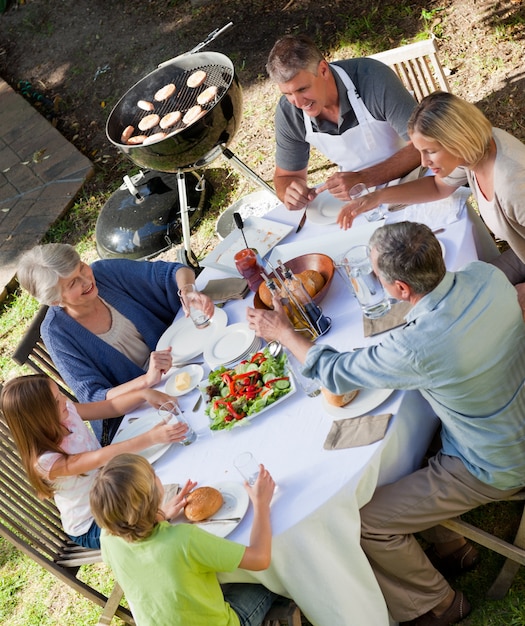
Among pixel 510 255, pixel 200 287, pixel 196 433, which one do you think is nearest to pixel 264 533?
pixel 196 433

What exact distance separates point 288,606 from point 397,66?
3.29 meters

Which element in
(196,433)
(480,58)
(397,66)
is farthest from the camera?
(480,58)

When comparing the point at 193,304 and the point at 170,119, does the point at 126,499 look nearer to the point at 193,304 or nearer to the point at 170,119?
the point at 193,304

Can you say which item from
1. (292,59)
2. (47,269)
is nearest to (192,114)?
(292,59)

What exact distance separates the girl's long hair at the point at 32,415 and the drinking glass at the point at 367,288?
1.26 m

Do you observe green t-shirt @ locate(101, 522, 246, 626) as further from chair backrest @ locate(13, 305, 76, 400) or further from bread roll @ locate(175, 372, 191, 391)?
chair backrest @ locate(13, 305, 76, 400)

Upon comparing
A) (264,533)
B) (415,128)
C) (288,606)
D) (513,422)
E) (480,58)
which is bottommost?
(480,58)

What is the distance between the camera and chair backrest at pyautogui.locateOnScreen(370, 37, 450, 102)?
14.5ft

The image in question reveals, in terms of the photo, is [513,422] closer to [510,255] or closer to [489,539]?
[489,539]

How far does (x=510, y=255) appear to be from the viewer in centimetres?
332

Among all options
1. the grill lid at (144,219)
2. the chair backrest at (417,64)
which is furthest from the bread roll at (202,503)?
the grill lid at (144,219)

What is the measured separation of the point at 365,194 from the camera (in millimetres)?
3381

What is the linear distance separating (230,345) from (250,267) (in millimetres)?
412

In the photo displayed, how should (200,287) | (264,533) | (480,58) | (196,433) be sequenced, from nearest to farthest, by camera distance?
1. (264,533)
2. (196,433)
3. (200,287)
4. (480,58)
